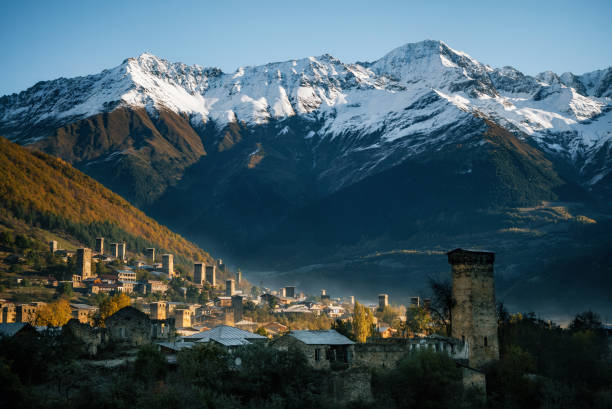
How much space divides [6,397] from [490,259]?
147ft

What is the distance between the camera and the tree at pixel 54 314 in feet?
398

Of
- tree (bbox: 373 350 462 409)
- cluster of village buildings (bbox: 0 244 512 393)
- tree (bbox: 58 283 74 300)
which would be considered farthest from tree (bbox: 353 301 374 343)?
tree (bbox: 58 283 74 300)

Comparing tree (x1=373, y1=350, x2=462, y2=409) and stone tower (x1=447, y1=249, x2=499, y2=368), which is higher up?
stone tower (x1=447, y1=249, x2=499, y2=368)

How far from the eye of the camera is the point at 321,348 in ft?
217

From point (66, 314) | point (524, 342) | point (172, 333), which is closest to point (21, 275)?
point (66, 314)

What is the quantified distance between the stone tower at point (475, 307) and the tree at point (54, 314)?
61859 mm

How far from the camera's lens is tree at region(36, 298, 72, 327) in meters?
121

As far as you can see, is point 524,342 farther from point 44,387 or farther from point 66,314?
point 66,314

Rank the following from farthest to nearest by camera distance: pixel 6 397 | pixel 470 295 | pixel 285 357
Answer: pixel 470 295, pixel 285 357, pixel 6 397

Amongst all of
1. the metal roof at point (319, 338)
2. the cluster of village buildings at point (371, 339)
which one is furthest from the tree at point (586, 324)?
the metal roof at point (319, 338)

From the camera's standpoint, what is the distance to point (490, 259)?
3066 inches

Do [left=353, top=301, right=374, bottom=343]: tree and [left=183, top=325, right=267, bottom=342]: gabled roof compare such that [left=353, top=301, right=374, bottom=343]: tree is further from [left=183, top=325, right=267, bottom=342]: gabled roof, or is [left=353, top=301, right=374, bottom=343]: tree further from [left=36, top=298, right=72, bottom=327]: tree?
[left=36, top=298, right=72, bottom=327]: tree

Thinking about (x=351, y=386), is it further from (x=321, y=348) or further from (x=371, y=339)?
(x=371, y=339)

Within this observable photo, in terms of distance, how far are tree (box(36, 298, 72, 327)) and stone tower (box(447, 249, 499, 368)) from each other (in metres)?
61.9
